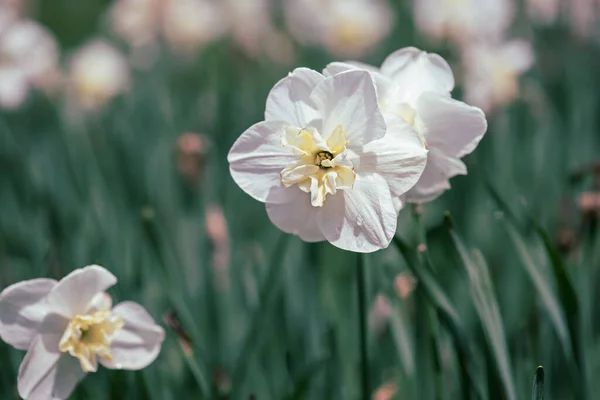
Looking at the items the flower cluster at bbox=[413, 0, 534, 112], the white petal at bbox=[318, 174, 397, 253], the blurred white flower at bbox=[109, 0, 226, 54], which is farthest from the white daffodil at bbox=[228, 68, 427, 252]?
the blurred white flower at bbox=[109, 0, 226, 54]

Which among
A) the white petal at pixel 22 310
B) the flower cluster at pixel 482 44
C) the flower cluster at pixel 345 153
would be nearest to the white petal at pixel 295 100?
the flower cluster at pixel 345 153

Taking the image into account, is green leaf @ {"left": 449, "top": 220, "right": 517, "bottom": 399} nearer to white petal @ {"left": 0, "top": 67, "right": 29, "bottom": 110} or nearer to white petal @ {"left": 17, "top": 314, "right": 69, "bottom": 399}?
white petal @ {"left": 17, "top": 314, "right": 69, "bottom": 399}

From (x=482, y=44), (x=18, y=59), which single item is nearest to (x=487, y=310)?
(x=482, y=44)

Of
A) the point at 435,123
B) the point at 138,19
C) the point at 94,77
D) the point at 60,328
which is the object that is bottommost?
the point at 60,328

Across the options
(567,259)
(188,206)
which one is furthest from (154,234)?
(188,206)

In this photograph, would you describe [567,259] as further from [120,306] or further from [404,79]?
[120,306]

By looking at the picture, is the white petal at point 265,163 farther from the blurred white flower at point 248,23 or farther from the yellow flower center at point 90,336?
the blurred white flower at point 248,23

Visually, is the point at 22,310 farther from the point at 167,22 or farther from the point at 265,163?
the point at 167,22
